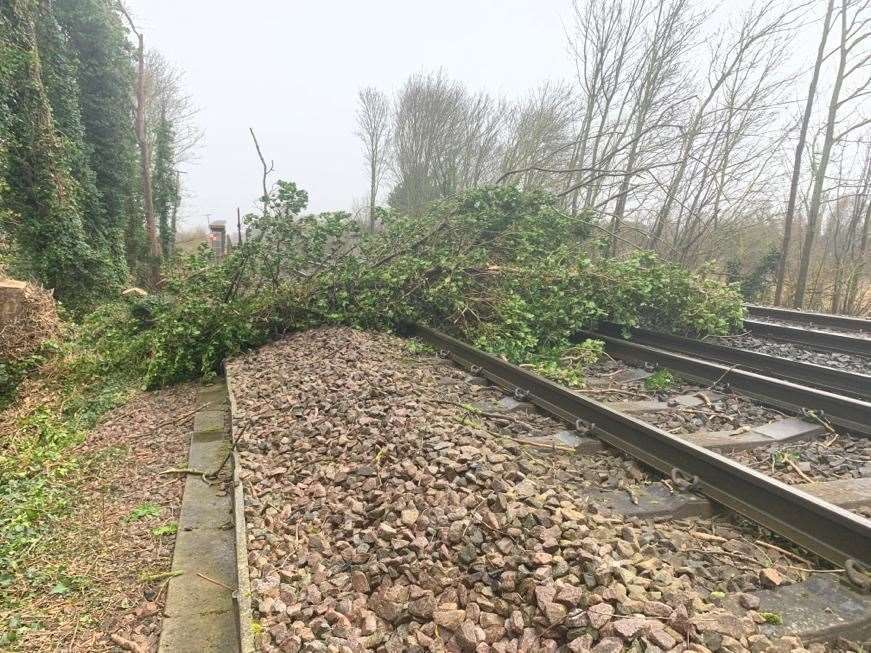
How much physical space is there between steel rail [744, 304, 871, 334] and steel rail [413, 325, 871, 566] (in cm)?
679

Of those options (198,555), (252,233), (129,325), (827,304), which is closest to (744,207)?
(827,304)

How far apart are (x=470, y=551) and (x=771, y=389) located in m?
3.78

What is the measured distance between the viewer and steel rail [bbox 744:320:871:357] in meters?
6.92

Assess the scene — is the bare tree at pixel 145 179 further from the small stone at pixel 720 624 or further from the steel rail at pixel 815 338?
the small stone at pixel 720 624

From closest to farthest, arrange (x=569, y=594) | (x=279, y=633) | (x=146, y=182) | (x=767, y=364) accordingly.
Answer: (x=569, y=594) < (x=279, y=633) < (x=767, y=364) < (x=146, y=182)

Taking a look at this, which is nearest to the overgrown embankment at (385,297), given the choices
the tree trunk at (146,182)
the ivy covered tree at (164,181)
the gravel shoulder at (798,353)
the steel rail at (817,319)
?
the gravel shoulder at (798,353)

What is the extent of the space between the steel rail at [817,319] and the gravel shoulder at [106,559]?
9.50m

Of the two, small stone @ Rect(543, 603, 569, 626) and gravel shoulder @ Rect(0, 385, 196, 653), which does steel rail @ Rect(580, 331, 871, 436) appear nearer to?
small stone @ Rect(543, 603, 569, 626)

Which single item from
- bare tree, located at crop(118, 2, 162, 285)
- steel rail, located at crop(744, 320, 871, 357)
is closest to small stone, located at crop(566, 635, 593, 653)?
steel rail, located at crop(744, 320, 871, 357)

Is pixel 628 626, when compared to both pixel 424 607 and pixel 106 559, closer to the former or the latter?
pixel 424 607

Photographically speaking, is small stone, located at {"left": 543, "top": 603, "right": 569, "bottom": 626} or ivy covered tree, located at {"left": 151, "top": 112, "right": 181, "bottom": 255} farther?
ivy covered tree, located at {"left": 151, "top": 112, "right": 181, "bottom": 255}

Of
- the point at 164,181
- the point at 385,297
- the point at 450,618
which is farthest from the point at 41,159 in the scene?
the point at 450,618

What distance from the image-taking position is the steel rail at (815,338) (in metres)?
6.92

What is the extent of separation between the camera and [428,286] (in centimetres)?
806
